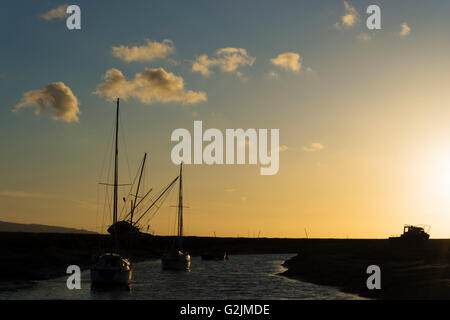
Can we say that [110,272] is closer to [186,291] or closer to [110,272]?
[110,272]

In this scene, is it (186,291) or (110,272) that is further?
(186,291)

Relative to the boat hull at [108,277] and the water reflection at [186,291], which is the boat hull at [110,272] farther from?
the water reflection at [186,291]

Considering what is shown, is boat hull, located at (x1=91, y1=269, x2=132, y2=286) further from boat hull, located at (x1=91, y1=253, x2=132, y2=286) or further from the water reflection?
the water reflection

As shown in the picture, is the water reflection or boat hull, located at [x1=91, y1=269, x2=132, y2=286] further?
boat hull, located at [x1=91, y1=269, x2=132, y2=286]

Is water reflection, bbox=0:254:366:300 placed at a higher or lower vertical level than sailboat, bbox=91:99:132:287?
lower

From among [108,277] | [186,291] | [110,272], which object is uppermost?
[110,272]

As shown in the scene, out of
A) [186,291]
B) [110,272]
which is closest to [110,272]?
[110,272]

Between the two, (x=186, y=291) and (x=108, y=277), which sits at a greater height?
(x=108, y=277)

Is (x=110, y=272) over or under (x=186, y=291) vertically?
over
